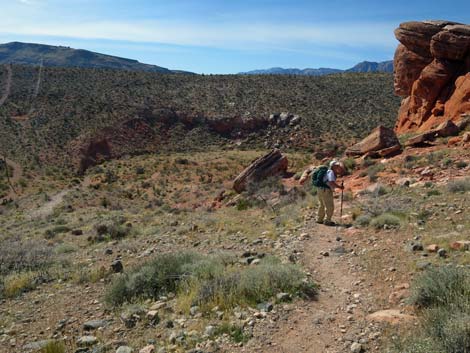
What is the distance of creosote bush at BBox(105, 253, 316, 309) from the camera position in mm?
7020

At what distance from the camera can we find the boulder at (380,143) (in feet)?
61.9

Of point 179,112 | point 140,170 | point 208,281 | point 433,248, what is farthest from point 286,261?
point 179,112

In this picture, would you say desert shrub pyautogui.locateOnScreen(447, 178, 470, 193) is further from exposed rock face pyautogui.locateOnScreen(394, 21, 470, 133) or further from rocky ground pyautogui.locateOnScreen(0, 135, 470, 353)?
exposed rock face pyautogui.locateOnScreen(394, 21, 470, 133)

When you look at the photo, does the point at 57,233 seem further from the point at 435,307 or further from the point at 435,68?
the point at 435,68

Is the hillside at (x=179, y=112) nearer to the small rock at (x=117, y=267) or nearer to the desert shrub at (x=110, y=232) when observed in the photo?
the desert shrub at (x=110, y=232)

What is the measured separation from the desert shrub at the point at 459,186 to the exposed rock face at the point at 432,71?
30.8 ft

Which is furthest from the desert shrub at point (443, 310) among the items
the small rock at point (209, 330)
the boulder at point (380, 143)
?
the boulder at point (380, 143)

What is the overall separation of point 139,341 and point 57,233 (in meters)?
12.8

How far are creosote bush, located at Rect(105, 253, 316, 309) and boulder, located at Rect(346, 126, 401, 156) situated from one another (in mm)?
12218

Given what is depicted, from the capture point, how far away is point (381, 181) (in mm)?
15133

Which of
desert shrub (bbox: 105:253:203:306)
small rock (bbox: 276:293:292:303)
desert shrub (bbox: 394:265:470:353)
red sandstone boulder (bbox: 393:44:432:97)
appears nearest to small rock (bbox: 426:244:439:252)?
desert shrub (bbox: 394:265:470:353)

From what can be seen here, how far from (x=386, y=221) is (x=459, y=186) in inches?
118

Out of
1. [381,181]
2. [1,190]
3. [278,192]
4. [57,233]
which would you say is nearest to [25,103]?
[1,190]

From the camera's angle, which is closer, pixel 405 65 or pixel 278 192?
pixel 278 192
